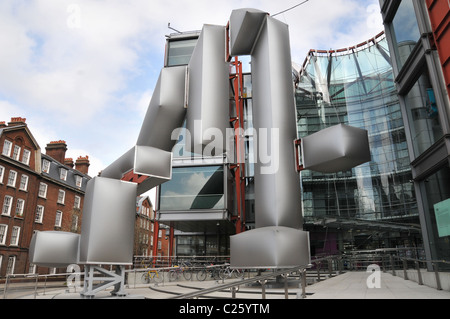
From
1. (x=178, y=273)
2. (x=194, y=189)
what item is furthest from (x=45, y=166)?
(x=178, y=273)

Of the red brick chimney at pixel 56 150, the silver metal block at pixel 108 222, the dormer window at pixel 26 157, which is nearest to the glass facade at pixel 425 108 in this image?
the silver metal block at pixel 108 222

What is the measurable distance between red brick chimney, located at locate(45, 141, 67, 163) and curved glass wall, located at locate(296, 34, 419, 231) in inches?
898

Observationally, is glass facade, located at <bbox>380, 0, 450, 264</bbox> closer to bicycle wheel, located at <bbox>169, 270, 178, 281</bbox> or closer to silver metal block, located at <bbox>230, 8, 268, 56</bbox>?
silver metal block, located at <bbox>230, 8, 268, 56</bbox>

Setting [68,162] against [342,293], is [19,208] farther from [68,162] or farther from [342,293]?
[342,293]

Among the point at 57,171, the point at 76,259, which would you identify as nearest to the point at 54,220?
the point at 57,171

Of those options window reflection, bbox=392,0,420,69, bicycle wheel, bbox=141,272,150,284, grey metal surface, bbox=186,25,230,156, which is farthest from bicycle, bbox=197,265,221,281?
grey metal surface, bbox=186,25,230,156

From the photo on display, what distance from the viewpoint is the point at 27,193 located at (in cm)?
2795

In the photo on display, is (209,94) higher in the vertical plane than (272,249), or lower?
higher

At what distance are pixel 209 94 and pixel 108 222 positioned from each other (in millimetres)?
2504

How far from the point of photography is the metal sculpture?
165 inches

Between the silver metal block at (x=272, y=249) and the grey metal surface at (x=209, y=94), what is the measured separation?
121 cm

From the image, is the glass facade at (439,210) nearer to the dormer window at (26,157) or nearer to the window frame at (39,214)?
the dormer window at (26,157)
